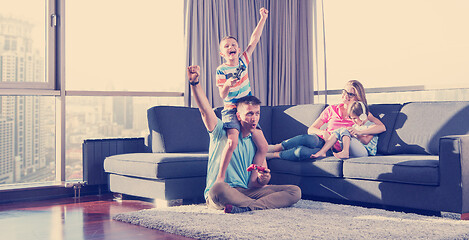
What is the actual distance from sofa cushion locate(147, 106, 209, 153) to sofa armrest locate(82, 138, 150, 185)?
0.26m

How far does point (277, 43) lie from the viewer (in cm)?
611

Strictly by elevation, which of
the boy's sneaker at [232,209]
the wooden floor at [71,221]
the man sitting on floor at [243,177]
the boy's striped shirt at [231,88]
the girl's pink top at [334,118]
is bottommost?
the wooden floor at [71,221]

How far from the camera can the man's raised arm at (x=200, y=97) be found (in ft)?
10.3

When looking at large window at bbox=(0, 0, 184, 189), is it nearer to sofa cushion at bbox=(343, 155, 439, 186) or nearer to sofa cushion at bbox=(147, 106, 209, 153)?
sofa cushion at bbox=(147, 106, 209, 153)

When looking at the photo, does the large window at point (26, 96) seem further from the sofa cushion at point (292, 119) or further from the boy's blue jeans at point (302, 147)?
the boy's blue jeans at point (302, 147)

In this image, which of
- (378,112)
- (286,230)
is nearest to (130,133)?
(378,112)

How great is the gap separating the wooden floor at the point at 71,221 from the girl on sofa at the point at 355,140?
4.63 feet

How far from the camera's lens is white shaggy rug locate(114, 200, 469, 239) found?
273 cm

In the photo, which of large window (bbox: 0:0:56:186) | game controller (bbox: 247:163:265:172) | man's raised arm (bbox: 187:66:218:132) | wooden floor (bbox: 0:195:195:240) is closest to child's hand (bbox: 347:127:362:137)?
game controller (bbox: 247:163:265:172)

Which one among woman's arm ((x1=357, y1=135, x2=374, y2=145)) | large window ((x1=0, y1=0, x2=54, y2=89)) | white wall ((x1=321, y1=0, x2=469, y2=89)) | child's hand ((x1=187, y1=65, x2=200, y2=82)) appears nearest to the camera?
child's hand ((x1=187, y1=65, x2=200, y2=82))

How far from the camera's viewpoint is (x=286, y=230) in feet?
9.32

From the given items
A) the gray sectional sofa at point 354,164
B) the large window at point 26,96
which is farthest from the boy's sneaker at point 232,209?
the large window at point 26,96

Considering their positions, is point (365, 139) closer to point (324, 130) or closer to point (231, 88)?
point (324, 130)

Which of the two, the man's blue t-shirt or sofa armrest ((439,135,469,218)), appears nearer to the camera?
sofa armrest ((439,135,469,218))
